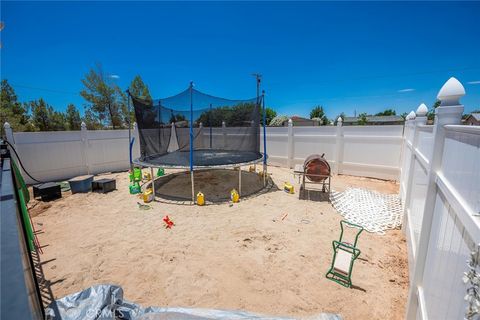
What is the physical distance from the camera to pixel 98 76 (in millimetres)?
16250

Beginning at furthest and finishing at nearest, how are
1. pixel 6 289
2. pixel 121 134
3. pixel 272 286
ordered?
pixel 121 134
pixel 272 286
pixel 6 289

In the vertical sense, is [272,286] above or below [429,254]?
below

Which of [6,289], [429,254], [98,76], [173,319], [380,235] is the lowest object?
[380,235]

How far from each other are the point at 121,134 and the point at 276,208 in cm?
689

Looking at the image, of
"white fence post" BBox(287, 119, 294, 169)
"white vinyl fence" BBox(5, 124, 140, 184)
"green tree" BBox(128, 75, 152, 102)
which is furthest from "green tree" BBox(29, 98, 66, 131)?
"white fence post" BBox(287, 119, 294, 169)

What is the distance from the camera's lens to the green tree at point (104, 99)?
16250 millimetres

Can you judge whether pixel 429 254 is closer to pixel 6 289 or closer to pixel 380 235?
pixel 380 235

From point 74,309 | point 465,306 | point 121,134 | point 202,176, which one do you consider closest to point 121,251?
point 74,309

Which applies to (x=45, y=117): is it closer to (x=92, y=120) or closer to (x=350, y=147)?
(x=92, y=120)

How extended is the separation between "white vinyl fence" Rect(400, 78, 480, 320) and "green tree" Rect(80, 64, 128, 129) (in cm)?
1995

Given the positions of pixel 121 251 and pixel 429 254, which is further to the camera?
pixel 121 251

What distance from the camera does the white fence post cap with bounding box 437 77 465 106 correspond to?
5.51ft

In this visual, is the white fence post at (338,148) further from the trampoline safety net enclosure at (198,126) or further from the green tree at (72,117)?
the green tree at (72,117)

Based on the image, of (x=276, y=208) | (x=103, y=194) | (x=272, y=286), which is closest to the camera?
(x=272, y=286)
